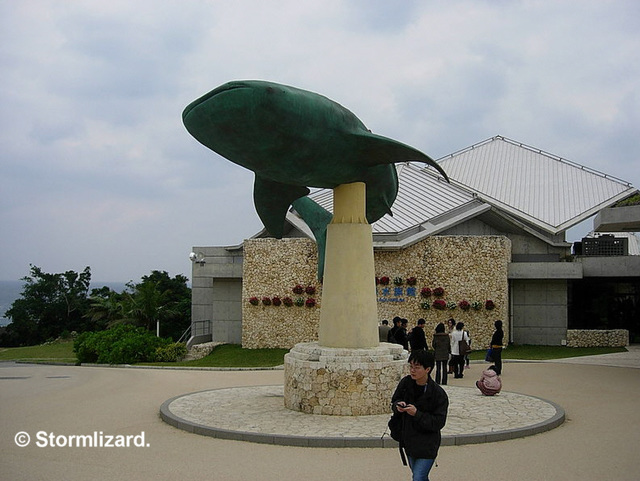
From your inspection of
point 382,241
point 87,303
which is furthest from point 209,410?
point 87,303

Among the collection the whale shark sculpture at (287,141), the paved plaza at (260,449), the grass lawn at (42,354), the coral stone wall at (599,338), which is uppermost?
the whale shark sculpture at (287,141)

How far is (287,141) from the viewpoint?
8.86m

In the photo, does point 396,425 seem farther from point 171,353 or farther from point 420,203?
point 420,203

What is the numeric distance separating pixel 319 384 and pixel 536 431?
322 centimetres

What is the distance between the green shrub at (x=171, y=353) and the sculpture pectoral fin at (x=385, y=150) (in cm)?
1557

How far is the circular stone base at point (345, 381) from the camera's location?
992cm

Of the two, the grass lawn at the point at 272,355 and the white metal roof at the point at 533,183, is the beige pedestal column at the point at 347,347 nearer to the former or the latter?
the grass lawn at the point at 272,355

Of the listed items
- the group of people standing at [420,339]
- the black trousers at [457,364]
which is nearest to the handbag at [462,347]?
the black trousers at [457,364]

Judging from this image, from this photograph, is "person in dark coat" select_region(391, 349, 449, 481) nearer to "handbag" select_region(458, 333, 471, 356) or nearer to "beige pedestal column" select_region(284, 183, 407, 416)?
"beige pedestal column" select_region(284, 183, 407, 416)

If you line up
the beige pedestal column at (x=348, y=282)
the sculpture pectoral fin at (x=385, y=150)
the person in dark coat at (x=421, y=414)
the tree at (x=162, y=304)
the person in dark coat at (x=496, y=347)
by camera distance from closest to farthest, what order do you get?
the person in dark coat at (x=421, y=414)
the sculpture pectoral fin at (x=385, y=150)
the beige pedestal column at (x=348, y=282)
the person in dark coat at (x=496, y=347)
the tree at (x=162, y=304)

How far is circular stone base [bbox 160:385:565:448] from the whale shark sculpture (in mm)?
3435

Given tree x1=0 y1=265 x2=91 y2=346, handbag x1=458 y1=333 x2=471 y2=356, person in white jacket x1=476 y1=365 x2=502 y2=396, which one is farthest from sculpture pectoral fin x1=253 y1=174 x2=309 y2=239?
tree x1=0 y1=265 x2=91 y2=346

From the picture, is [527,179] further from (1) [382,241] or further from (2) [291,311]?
(2) [291,311]

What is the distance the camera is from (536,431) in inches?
349
